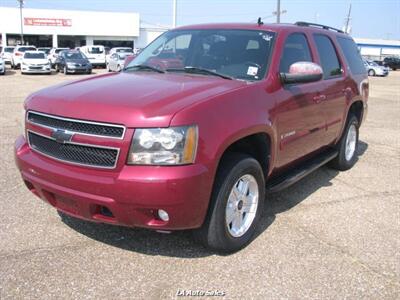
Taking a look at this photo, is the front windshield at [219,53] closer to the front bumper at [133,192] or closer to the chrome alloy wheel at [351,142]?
the front bumper at [133,192]

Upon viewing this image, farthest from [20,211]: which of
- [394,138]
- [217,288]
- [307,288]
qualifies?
[394,138]

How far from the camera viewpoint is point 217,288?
3377 millimetres

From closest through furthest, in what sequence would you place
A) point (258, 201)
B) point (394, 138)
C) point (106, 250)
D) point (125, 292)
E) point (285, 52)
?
point (125, 292)
point (106, 250)
point (258, 201)
point (285, 52)
point (394, 138)

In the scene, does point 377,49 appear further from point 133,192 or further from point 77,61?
point 133,192

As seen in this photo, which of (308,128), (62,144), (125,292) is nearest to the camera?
A: (125,292)

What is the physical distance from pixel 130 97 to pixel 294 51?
214 centimetres

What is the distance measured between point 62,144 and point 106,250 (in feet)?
3.25

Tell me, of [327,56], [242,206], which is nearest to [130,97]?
[242,206]

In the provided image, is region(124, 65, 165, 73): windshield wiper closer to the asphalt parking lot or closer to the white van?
the asphalt parking lot

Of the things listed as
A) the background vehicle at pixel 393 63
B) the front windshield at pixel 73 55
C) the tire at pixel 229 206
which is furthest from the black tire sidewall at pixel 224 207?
the background vehicle at pixel 393 63

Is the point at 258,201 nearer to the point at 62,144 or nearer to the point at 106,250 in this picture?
the point at 106,250

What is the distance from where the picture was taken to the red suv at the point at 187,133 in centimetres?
323

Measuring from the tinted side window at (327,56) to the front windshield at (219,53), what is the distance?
3.77ft

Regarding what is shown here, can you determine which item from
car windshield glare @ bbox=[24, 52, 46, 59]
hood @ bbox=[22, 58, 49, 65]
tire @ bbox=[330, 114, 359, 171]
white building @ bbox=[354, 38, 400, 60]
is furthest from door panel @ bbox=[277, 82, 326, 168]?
white building @ bbox=[354, 38, 400, 60]
